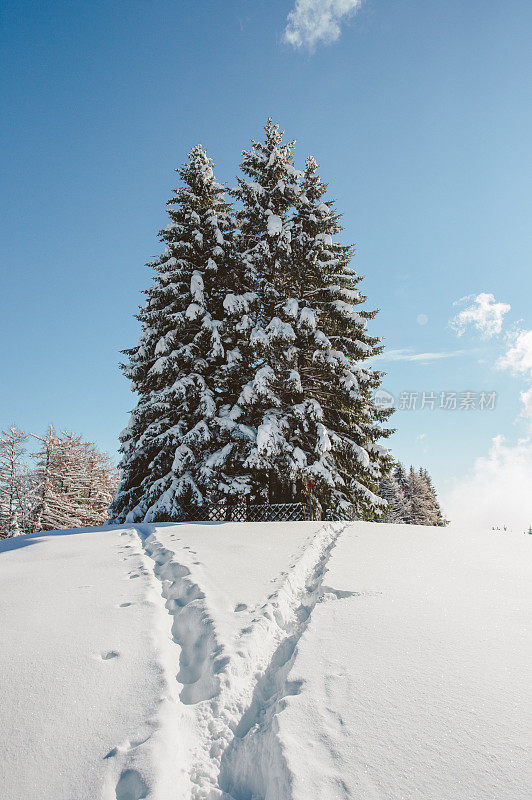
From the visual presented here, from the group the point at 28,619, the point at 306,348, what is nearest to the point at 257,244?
the point at 306,348

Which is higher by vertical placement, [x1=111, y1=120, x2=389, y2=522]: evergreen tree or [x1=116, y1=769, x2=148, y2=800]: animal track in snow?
[x1=111, y1=120, x2=389, y2=522]: evergreen tree

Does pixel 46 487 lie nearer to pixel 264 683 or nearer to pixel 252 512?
pixel 252 512

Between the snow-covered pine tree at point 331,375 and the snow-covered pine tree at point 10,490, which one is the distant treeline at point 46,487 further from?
the snow-covered pine tree at point 331,375

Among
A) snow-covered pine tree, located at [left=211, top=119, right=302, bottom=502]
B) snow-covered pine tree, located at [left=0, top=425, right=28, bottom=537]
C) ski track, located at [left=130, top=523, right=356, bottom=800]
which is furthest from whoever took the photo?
snow-covered pine tree, located at [left=0, top=425, right=28, bottom=537]

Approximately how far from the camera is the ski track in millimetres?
1757

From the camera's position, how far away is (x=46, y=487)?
21.8 m

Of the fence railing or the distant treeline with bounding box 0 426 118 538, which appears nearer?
the fence railing

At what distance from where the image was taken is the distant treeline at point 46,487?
2112 cm

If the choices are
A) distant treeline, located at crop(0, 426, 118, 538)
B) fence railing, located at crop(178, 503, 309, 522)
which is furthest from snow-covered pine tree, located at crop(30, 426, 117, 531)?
fence railing, located at crop(178, 503, 309, 522)

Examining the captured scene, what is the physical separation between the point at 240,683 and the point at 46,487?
928 inches

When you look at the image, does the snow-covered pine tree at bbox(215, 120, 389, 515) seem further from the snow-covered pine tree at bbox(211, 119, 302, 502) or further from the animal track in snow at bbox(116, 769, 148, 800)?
the animal track in snow at bbox(116, 769, 148, 800)

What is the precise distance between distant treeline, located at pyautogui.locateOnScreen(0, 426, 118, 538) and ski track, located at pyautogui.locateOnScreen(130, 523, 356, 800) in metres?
21.1

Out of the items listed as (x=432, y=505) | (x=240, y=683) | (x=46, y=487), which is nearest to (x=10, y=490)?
(x=46, y=487)

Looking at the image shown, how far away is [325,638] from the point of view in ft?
9.32
